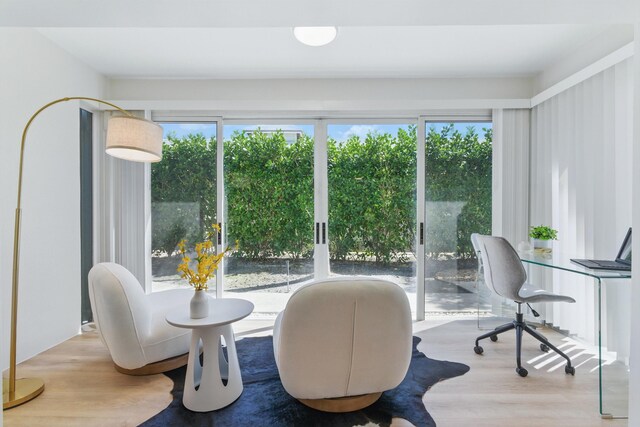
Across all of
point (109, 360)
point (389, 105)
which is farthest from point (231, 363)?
point (389, 105)

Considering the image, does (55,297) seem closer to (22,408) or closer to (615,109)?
(22,408)

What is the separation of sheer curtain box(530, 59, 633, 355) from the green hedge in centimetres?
54

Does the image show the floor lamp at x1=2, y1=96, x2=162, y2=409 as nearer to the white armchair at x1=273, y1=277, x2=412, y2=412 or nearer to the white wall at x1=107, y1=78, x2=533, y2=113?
the white armchair at x1=273, y1=277, x2=412, y2=412

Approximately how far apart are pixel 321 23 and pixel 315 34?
3.59 ft

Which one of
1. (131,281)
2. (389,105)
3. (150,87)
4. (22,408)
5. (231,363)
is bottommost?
(22,408)

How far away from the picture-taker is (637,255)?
1.38m

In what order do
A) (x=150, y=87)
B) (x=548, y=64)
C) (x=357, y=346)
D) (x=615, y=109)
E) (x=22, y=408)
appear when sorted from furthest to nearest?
(x=150, y=87), (x=548, y=64), (x=615, y=109), (x=22, y=408), (x=357, y=346)

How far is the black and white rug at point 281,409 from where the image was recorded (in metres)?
1.85

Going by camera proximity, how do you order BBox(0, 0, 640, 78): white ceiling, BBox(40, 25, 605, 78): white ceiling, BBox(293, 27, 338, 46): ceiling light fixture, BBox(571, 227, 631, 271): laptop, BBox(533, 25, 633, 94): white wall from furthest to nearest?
BBox(40, 25, 605, 78): white ceiling → BBox(533, 25, 633, 94): white wall → BBox(293, 27, 338, 46): ceiling light fixture → BBox(571, 227, 631, 271): laptop → BBox(0, 0, 640, 78): white ceiling

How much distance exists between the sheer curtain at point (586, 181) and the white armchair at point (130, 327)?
116 inches

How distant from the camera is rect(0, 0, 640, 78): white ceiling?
134 centimetres

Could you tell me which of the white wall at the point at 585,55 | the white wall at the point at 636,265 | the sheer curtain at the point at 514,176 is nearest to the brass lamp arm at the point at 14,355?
the white wall at the point at 636,265

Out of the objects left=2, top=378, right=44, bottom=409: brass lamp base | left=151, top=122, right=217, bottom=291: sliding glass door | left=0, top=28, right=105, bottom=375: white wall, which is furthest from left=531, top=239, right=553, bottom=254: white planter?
left=0, top=28, right=105, bottom=375: white wall

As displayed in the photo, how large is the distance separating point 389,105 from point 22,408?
148 inches
